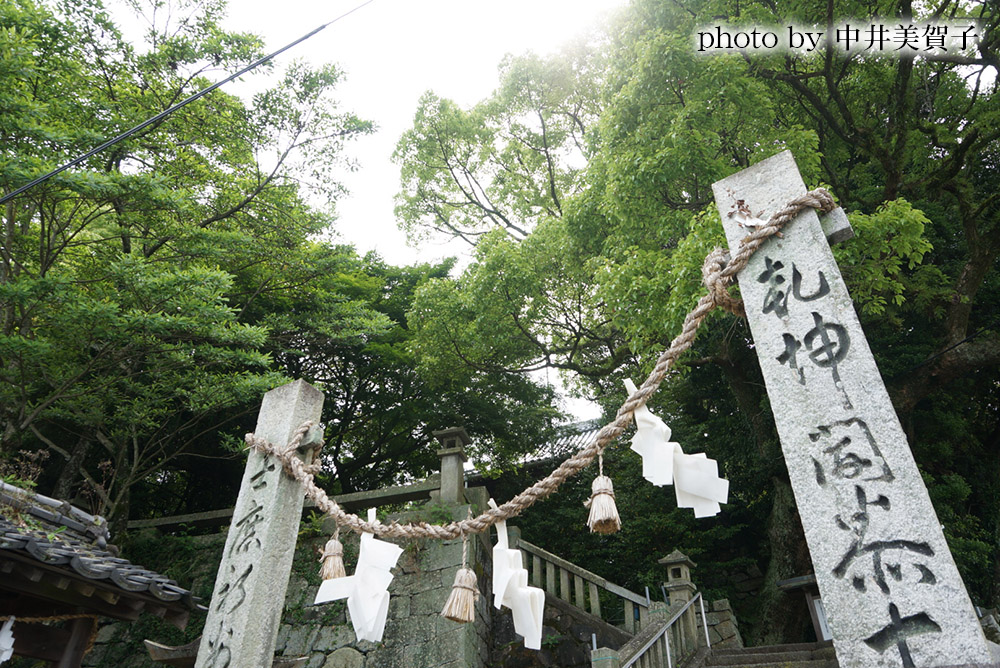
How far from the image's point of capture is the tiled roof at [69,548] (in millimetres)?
3954

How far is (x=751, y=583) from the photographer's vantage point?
10.9 meters

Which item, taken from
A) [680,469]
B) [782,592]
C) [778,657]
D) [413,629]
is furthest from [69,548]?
[782,592]

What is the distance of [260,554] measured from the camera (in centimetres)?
330

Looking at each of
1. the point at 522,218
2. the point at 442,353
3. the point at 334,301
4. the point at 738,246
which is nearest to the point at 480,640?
the point at 442,353

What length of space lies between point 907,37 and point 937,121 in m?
2.89

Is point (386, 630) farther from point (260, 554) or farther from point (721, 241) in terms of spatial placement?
point (721, 241)

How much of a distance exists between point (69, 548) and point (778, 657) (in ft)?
24.4

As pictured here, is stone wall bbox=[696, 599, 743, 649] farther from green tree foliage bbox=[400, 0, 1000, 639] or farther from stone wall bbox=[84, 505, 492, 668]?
stone wall bbox=[84, 505, 492, 668]

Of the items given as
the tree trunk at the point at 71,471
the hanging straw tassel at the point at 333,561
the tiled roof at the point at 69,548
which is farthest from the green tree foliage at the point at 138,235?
the hanging straw tassel at the point at 333,561

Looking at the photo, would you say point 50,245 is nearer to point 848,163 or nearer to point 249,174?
point 249,174

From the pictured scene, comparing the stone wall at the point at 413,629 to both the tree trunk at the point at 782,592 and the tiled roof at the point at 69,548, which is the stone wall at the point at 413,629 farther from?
the tree trunk at the point at 782,592

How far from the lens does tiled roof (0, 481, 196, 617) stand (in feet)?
13.0

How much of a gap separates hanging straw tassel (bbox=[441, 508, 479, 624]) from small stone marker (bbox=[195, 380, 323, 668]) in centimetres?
107

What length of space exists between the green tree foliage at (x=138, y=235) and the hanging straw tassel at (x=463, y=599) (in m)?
5.28
